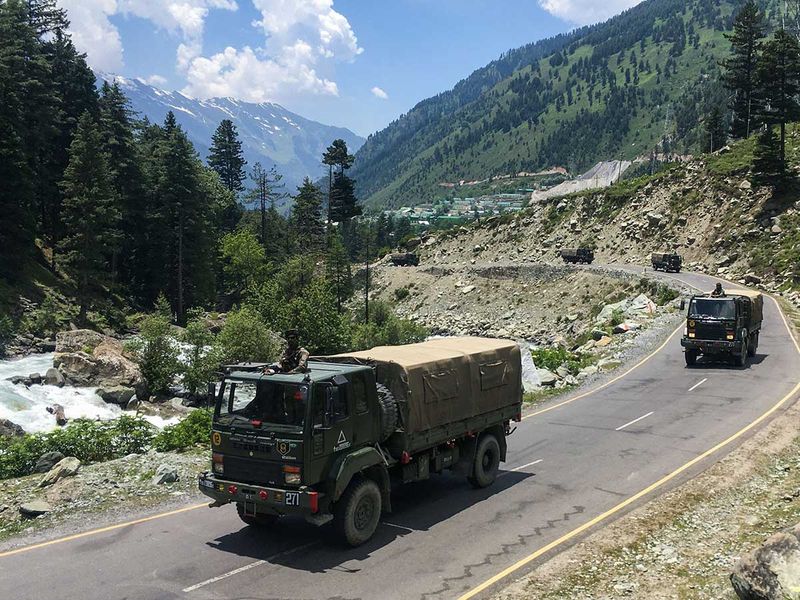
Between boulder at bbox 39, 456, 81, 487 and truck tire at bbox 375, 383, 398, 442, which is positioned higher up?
truck tire at bbox 375, 383, 398, 442

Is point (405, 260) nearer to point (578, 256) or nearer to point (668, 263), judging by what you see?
point (578, 256)

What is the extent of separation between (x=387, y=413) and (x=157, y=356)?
30.1 m

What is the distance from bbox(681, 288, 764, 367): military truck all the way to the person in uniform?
24.8 meters

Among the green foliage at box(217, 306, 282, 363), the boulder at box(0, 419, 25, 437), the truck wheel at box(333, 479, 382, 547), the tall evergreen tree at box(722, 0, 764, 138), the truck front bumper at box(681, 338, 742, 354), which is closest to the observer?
the truck wheel at box(333, 479, 382, 547)

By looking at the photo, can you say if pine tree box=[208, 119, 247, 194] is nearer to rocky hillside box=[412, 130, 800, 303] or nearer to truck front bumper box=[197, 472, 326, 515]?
rocky hillside box=[412, 130, 800, 303]

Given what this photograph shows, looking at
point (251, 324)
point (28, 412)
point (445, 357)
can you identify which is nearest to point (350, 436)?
point (445, 357)

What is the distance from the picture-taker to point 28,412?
3066cm

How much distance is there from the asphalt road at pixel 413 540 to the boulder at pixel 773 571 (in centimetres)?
340

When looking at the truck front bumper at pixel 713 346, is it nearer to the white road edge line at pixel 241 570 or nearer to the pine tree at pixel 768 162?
the white road edge line at pixel 241 570

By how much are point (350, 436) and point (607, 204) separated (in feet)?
272

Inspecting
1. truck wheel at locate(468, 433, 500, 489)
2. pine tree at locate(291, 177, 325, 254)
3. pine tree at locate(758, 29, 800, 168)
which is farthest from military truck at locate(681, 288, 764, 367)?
pine tree at locate(291, 177, 325, 254)

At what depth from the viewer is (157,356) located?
3869 cm

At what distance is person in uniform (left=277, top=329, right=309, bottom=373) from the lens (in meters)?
11.3

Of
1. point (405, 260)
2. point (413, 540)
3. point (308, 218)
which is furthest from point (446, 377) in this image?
point (405, 260)
